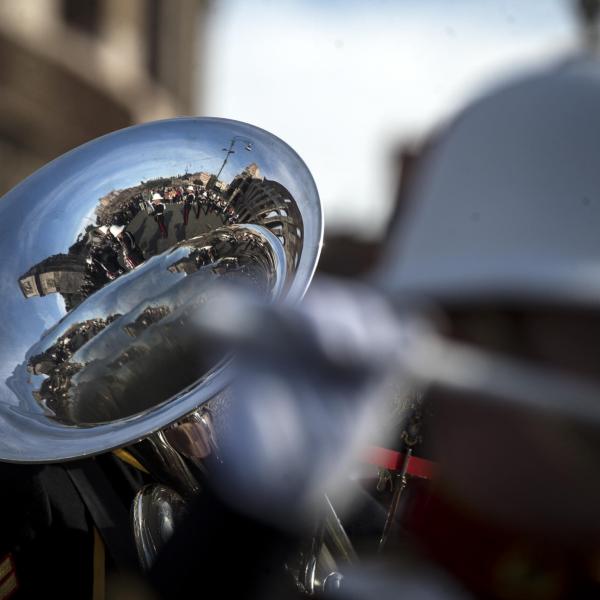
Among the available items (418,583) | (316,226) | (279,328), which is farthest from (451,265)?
(316,226)

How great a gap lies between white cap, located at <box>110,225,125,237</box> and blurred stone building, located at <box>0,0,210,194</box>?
25.1ft

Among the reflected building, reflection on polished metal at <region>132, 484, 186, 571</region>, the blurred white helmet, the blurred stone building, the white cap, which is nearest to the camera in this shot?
the blurred white helmet

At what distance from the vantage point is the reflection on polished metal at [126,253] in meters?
1.98

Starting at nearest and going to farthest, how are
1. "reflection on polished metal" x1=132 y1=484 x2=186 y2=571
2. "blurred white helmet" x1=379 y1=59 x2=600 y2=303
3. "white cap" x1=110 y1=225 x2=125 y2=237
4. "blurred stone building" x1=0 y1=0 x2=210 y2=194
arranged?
"blurred white helmet" x1=379 y1=59 x2=600 y2=303
"reflection on polished metal" x1=132 y1=484 x2=186 y2=571
"white cap" x1=110 y1=225 x2=125 y2=237
"blurred stone building" x1=0 y1=0 x2=210 y2=194

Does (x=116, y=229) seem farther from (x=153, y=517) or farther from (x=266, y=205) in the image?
(x=153, y=517)

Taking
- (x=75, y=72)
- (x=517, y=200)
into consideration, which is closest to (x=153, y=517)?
(x=517, y=200)

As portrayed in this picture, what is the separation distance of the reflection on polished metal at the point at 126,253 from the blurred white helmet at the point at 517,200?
1099 millimetres

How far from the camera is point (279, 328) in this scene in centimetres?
74

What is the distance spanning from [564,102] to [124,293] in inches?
56.5

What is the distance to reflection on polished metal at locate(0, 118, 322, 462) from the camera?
198cm

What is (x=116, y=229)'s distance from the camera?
7.09 ft

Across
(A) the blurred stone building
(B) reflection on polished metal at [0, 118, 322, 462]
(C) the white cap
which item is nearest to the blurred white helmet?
(B) reflection on polished metal at [0, 118, 322, 462]

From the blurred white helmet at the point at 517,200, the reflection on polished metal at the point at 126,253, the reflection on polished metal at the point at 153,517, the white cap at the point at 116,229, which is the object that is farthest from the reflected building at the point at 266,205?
the blurred white helmet at the point at 517,200

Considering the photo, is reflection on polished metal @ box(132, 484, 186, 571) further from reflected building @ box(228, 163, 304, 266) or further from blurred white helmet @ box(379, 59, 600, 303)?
blurred white helmet @ box(379, 59, 600, 303)
